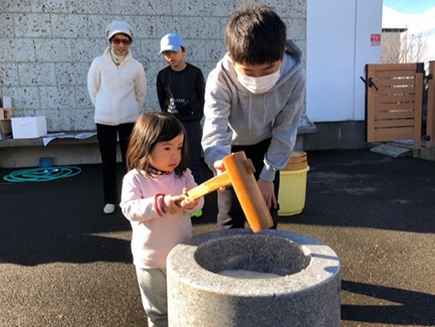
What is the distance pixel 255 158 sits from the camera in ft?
7.41

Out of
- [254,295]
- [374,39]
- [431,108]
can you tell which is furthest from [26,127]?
[431,108]

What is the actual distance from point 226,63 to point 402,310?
178 centimetres

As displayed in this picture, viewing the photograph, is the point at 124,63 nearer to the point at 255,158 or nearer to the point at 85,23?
the point at 255,158

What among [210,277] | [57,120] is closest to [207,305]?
[210,277]

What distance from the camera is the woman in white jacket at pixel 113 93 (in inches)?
157

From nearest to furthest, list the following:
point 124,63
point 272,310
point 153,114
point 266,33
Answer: point 272,310 → point 266,33 → point 153,114 → point 124,63

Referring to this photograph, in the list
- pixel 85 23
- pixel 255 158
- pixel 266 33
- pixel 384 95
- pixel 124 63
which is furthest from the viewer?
pixel 384 95

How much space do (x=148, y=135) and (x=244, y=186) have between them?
0.53 metres

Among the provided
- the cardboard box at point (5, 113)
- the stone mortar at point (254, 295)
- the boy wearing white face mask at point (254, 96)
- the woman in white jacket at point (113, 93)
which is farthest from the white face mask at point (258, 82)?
the cardboard box at point (5, 113)

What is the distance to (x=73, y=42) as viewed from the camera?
650 centimetres

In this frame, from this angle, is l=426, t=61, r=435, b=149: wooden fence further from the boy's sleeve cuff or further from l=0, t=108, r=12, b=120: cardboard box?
l=0, t=108, r=12, b=120: cardboard box

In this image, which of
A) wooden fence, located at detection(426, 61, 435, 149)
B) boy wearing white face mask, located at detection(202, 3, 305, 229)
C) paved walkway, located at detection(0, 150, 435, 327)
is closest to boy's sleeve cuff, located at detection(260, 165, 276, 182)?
boy wearing white face mask, located at detection(202, 3, 305, 229)

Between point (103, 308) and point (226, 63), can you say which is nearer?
point (226, 63)

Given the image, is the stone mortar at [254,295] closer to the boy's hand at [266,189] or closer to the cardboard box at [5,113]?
the boy's hand at [266,189]
